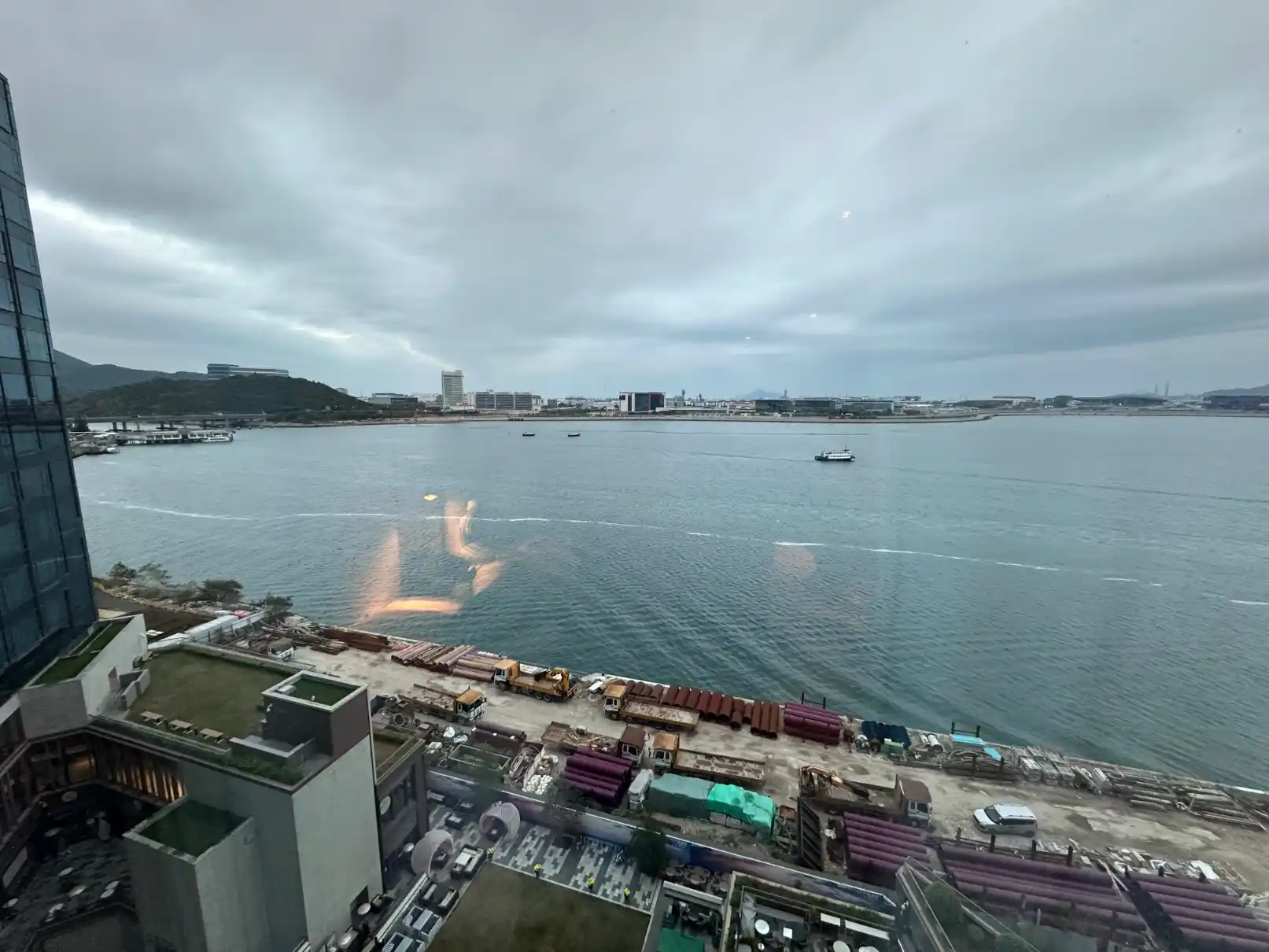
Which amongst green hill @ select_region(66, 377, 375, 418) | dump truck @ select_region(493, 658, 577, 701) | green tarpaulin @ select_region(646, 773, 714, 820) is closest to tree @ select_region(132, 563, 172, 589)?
dump truck @ select_region(493, 658, 577, 701)

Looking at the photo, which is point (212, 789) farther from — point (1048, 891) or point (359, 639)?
point (1048, 891)

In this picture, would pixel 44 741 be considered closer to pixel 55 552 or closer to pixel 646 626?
pixel 55 552

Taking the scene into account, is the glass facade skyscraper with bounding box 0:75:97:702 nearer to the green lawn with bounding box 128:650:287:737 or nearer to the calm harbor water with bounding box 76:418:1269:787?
the green lawn with bounding box 128:650:287:737

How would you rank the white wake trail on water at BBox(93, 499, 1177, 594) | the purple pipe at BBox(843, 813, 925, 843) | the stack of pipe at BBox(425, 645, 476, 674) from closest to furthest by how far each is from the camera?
the purple pipe at BBox(843, 813, 925, 843) < the stack of pipe at BBox(425, 645, 476, 674) < the white wake trail on water at BBox(93, 499, 1177, 594)

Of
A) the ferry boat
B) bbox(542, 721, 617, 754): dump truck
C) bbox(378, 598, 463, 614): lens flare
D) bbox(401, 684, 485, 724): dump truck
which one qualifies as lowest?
bbox(378, 598, 463, 614): lens flare

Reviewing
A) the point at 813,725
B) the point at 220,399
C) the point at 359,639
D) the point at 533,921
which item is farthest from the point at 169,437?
the point at 533,921

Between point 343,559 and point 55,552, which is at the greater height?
point 55,552

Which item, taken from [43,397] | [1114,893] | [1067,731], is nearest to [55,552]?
[43,397]
